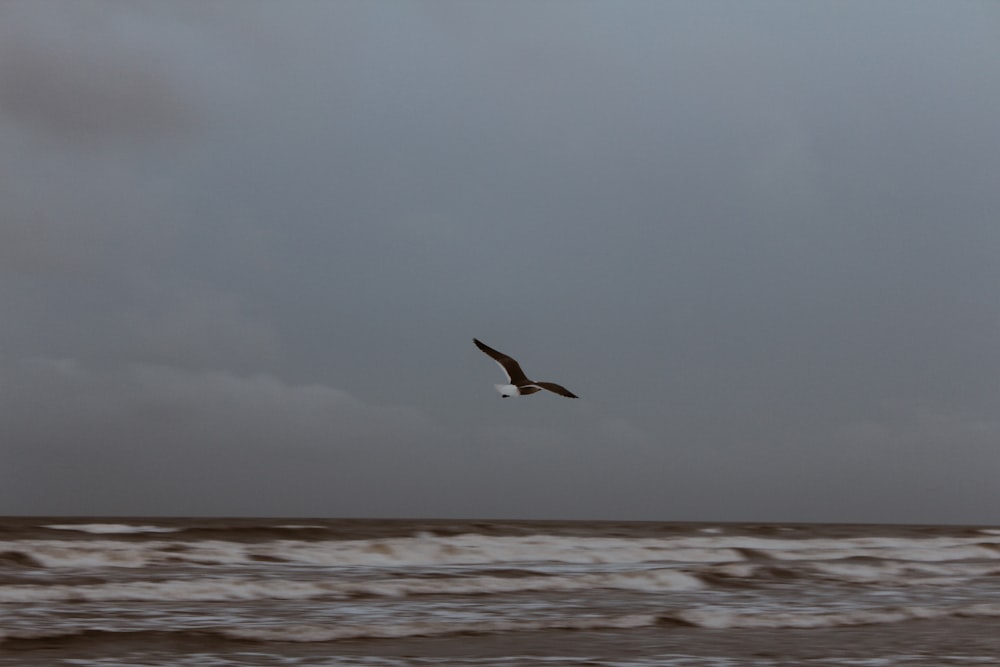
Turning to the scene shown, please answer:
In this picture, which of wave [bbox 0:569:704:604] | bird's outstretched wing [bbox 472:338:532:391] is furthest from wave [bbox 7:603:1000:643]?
bird's outstretched wing [bbox 472:338:532:391]

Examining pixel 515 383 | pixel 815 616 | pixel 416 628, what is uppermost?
pixel 515 383

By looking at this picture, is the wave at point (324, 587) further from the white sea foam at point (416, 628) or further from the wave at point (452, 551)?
the wave at point (452, 551)

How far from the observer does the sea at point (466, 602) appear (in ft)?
33.9

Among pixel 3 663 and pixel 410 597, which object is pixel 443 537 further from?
pixel 3 663

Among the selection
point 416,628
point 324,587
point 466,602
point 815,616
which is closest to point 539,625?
point 416,628

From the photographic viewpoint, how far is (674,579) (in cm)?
1805

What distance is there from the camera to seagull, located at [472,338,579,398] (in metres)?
16.9

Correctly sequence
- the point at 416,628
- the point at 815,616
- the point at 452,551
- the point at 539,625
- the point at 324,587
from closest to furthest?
the point at 416,628, the point at 539,625, the point at 815,616, the point at 324,587, the point at 452,551

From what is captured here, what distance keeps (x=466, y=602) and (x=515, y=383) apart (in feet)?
14.1

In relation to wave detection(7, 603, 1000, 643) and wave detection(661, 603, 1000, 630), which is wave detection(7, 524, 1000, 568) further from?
wave detection(661, 603, 1000, 630)

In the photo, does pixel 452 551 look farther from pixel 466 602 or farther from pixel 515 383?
pixel 466 602

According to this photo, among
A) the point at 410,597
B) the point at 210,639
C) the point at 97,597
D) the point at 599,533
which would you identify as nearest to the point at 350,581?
the point at 410,597

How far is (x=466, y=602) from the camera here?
572 inches

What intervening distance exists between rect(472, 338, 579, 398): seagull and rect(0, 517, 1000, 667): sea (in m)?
2.89
